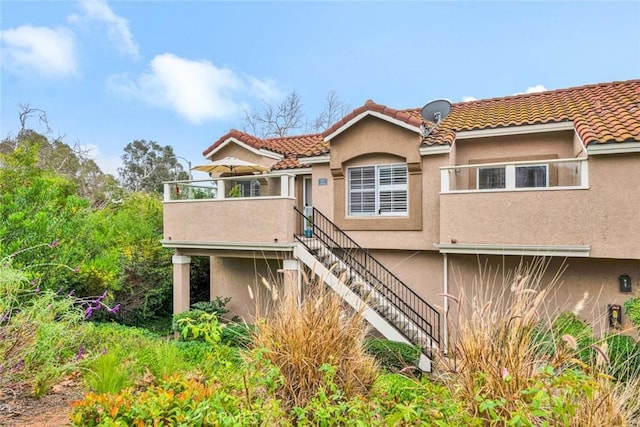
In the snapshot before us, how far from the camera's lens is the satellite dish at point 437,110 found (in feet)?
46.6

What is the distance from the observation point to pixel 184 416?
12.5 ft

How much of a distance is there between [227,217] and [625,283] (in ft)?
42.1

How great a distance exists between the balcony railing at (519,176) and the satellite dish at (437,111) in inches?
88.7

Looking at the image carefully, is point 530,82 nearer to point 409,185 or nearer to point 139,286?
point 409,185

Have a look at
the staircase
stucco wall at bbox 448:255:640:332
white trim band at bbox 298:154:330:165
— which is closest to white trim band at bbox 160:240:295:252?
the staircase

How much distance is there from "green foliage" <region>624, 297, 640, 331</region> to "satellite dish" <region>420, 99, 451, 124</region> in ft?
26.5

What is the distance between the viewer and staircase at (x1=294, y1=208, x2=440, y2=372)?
1191 centimetres

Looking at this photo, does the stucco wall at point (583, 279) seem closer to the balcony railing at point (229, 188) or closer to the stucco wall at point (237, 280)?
the balcony railing at point (229, 188)


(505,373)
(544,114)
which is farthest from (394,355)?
(544,114)


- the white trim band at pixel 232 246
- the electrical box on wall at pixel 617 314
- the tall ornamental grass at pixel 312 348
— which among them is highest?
the white trim band at pixel 232 246

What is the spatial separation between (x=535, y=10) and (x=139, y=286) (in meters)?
21.3

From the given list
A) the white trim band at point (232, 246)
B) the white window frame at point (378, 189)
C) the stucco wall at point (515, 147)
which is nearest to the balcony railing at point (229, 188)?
the white trim band at point (232, 246)

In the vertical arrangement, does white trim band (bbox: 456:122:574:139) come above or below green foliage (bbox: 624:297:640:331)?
above

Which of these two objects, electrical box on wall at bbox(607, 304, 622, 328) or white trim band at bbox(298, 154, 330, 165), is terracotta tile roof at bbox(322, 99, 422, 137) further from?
electrical box on wall at bbox(607, 304, 622, 328)
